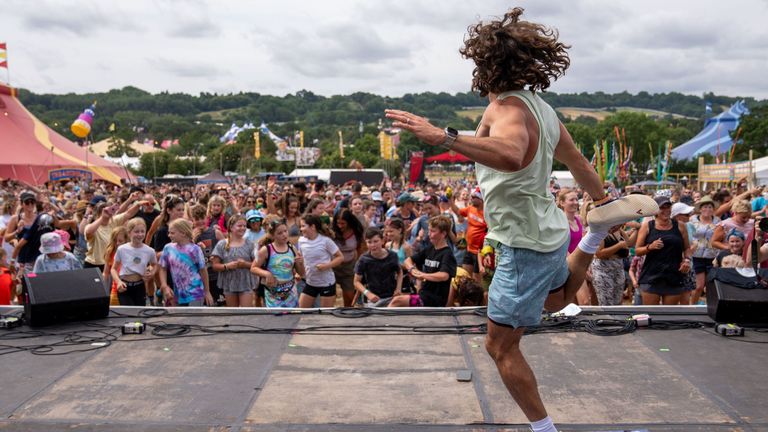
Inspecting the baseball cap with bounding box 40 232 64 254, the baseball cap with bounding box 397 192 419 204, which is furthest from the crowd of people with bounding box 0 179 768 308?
the baseball cap with bounding box 397 192 419 204

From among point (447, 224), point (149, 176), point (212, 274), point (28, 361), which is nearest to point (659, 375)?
point (447, 224)

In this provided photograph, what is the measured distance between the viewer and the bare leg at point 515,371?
311 cm

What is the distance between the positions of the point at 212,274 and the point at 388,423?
15.5 feet

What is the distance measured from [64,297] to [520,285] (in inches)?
163

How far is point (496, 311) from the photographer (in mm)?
3123

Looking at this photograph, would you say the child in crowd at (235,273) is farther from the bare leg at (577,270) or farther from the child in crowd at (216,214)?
the bare leg at (577,270)

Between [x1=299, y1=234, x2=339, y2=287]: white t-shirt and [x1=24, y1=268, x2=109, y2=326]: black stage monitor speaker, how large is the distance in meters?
2.11

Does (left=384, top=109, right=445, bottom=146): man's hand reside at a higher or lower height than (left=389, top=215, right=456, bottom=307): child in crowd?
higher

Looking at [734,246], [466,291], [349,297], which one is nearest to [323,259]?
[349,297]

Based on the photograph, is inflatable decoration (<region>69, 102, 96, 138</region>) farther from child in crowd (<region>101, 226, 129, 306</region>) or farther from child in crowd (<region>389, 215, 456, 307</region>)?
child in crowd (<region>389, 215, 456, 307</region>)

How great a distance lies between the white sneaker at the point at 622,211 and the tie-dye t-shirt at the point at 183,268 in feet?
14.9

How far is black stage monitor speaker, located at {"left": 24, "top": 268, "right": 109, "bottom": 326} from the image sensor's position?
5457 mm

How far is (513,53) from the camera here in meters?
2.97

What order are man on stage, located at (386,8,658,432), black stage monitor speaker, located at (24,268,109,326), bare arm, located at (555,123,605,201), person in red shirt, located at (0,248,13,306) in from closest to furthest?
man on stage, located at (386,8,658,432)
bare arm, located at (555,123,605,201)
black stage monitor speaker, located at (24,268,109,326)
person in red shirt, located at (0,248,13,306)
